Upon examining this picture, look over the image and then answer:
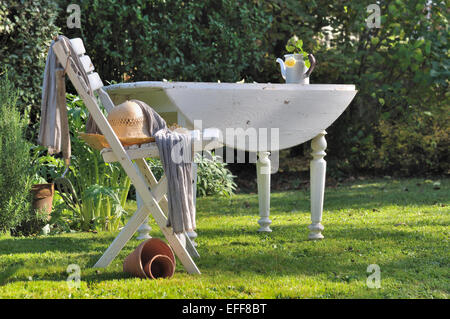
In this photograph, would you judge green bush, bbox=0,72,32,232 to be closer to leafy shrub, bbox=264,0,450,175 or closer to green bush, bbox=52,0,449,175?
green bush, bbox=52,0,449,175

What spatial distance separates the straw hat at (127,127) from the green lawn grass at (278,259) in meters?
0.61

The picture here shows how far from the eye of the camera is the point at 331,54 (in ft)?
22.1

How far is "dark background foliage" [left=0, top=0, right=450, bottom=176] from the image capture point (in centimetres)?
573

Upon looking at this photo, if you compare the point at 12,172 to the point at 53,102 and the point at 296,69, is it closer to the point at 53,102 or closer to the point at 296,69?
the point at 53,102

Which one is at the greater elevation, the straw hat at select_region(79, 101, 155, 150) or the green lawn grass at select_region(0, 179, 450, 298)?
the straw hat at select_region(79, 101, 155, 150)

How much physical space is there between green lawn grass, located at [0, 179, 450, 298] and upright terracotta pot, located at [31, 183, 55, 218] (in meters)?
0.40

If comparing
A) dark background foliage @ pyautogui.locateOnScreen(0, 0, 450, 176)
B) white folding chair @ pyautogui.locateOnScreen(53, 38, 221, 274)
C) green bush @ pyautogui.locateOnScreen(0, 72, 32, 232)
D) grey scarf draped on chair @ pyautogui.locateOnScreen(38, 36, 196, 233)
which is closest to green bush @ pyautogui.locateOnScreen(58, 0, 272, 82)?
dark background foliage @ pyautogui.locateOnScreen(0, 0, 450, 176)

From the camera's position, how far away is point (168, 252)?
2682mm

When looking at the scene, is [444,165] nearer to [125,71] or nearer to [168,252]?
[125,71]

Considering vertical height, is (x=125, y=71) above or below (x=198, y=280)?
above

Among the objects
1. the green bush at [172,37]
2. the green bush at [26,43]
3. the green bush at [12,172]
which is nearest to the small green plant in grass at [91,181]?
the green bush at [12,172]

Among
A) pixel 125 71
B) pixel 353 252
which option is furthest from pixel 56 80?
pixel 125 71

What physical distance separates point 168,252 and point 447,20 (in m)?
5.38

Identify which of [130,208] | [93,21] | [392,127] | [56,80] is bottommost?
[130,208]
